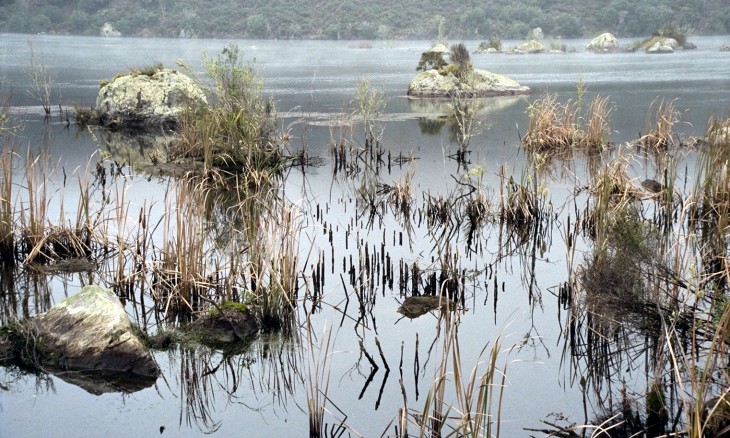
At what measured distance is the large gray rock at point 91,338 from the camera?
4.63 meters

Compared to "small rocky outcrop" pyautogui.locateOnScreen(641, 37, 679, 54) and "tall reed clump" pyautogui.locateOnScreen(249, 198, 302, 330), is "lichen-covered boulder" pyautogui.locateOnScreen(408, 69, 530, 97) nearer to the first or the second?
"tall reed clump" pyautogui.locateOnScreen(249, 198, 302, 330)

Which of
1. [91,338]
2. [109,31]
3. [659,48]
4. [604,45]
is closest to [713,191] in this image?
[91,338]

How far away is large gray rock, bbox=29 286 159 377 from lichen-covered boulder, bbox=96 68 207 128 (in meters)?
11.3

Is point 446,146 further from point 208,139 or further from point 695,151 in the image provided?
point 208,139

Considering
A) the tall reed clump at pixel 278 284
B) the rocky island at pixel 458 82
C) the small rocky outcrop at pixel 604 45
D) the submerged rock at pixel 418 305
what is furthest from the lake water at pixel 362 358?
the small rocky outcrop at pixel 604 45

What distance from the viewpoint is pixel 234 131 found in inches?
413

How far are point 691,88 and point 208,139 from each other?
1514 centimetres

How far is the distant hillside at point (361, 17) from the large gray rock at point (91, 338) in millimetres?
61883

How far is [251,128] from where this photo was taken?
10367 mm

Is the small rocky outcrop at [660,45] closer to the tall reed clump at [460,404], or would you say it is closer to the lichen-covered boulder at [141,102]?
the lichen-covered boulder at [141,102]

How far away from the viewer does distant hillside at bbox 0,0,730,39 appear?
65000mm

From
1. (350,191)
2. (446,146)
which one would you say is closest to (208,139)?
(350,191)

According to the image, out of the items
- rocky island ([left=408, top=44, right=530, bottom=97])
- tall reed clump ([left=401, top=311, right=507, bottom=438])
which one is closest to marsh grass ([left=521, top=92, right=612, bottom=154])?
tall reed clump ([left=401, top=311, right=507, bottom=438])

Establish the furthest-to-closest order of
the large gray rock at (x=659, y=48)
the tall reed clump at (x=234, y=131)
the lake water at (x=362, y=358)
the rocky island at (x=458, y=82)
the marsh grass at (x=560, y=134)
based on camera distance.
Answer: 1. the large gray rock at (x=659, y=48)
2. the rocky island at (x=458, y=82)
3. the marsh grass at (x=560, y=134)
4. the tall reed clump at (x=234, y=131)
5. the lake water at (x=362, y=358)
